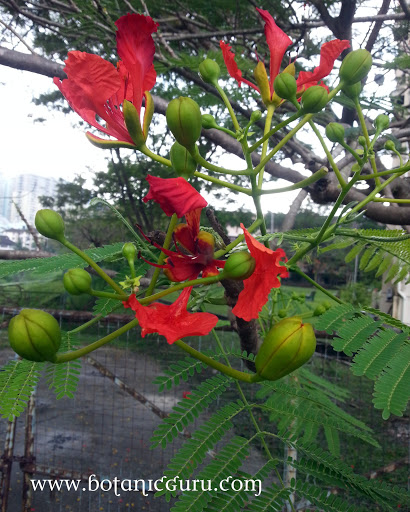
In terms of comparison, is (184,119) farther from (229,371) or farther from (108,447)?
(108,447)

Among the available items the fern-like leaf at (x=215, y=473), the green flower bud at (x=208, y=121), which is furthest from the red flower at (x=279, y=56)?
the fern-like leaf at (x=215, y=473)

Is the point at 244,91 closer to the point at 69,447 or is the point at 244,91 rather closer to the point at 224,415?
the point at 224,415

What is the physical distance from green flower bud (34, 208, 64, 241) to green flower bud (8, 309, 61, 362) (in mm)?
191

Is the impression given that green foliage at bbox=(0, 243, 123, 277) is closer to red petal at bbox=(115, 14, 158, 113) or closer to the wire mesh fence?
red petal at bbox=(115, 14, 158, 113)

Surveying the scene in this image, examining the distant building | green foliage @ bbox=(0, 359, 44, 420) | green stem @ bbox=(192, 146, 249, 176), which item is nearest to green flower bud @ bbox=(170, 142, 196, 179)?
green stem @ bbox=(192, 146, 249, 176)

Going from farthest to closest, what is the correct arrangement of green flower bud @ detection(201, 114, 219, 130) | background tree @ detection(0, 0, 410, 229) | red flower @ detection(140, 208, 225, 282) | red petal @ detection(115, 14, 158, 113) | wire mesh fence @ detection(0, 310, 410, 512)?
wire mesh fence @ detection(0, 310, 410, 512), background tree @ detection(0, 0, 410, 229), green flower bud @ detection(201, 114, 219, 130), red flower @ detection(140, 208, 225, 282), red petal @ detection(115, 14, 158, 113)

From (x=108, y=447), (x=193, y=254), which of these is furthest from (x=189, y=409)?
(x=108, y=447)

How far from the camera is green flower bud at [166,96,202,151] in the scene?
0.62 meters

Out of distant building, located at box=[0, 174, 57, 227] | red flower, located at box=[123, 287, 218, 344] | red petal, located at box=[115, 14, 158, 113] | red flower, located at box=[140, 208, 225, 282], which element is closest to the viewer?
red flower, located at box=[123, 287, 218, 344]

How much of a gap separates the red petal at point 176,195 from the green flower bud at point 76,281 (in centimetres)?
16

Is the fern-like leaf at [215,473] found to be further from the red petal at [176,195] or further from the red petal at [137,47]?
the red petal at [137,47]

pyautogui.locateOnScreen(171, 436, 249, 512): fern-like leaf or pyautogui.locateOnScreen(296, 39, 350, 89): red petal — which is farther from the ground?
pyautogui.locateOnScreen(296, 39, 350, 89): red petal

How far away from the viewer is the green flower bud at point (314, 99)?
0.67 metres

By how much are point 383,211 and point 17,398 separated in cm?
125
